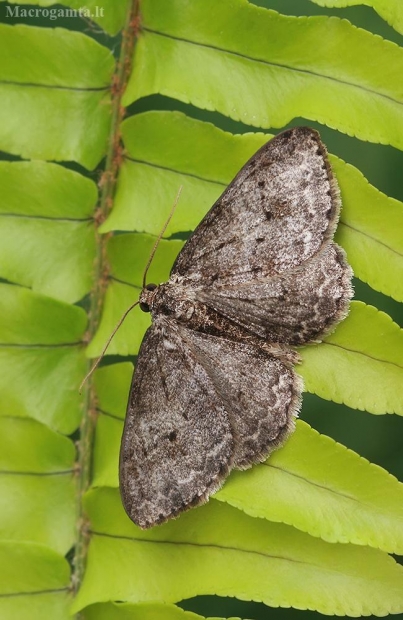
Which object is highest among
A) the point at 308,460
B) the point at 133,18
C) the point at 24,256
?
the point at 133,18

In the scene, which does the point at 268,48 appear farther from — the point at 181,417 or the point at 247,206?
the point at 181,417

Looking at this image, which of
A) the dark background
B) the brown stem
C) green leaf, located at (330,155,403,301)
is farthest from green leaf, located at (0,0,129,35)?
green leaf, located at (330,155,403,301)

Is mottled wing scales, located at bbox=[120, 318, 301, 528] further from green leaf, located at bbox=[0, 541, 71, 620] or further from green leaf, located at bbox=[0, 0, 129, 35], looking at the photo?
green leaf, located at bbox=[0, 0, 129, 35]

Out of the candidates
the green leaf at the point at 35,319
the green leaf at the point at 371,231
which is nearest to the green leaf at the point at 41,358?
the green leaf at the point at 35,319

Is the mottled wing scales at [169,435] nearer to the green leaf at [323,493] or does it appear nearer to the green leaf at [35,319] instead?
the green leaf at [323,493]

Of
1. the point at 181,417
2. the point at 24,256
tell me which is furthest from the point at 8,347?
the point at 181,417

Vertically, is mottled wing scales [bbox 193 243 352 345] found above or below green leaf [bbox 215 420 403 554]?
above
